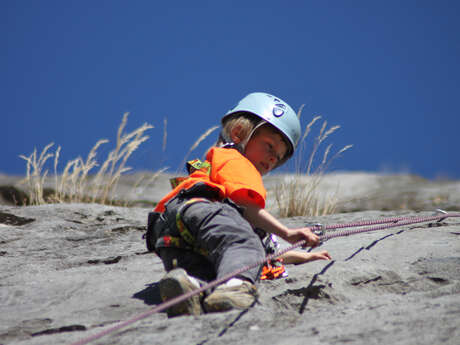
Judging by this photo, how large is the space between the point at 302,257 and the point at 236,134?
2.44ft

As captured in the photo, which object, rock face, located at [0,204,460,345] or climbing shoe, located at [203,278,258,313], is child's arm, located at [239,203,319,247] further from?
climbing shoe, located at [203,278,258,313]

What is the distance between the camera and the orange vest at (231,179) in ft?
7.28

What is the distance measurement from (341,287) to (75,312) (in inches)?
44.0

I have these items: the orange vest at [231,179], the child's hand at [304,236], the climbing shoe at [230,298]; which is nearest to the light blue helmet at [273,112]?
the orange vest at [231,179]

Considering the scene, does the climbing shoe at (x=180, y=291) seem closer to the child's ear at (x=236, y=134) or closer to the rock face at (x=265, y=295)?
the rock face at (x=265, y=295)

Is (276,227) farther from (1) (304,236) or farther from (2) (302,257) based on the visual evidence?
(2) (302,257)

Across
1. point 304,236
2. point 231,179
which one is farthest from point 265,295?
point 231,179

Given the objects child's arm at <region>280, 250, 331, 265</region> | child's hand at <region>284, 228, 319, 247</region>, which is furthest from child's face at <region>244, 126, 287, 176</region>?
child's hand at <region>284, 228, 319, 247</region>

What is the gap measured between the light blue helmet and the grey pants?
0.75 m

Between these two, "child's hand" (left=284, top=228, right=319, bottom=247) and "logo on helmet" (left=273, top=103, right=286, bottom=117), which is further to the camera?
"logo on helmet" (left=273, top=103, right=286, bottom=117)

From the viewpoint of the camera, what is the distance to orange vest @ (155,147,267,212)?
7.28 feet

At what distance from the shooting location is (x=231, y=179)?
225 cm

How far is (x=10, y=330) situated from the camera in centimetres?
199

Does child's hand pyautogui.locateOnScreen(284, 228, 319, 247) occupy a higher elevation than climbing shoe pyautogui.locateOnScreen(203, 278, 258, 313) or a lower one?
higher
